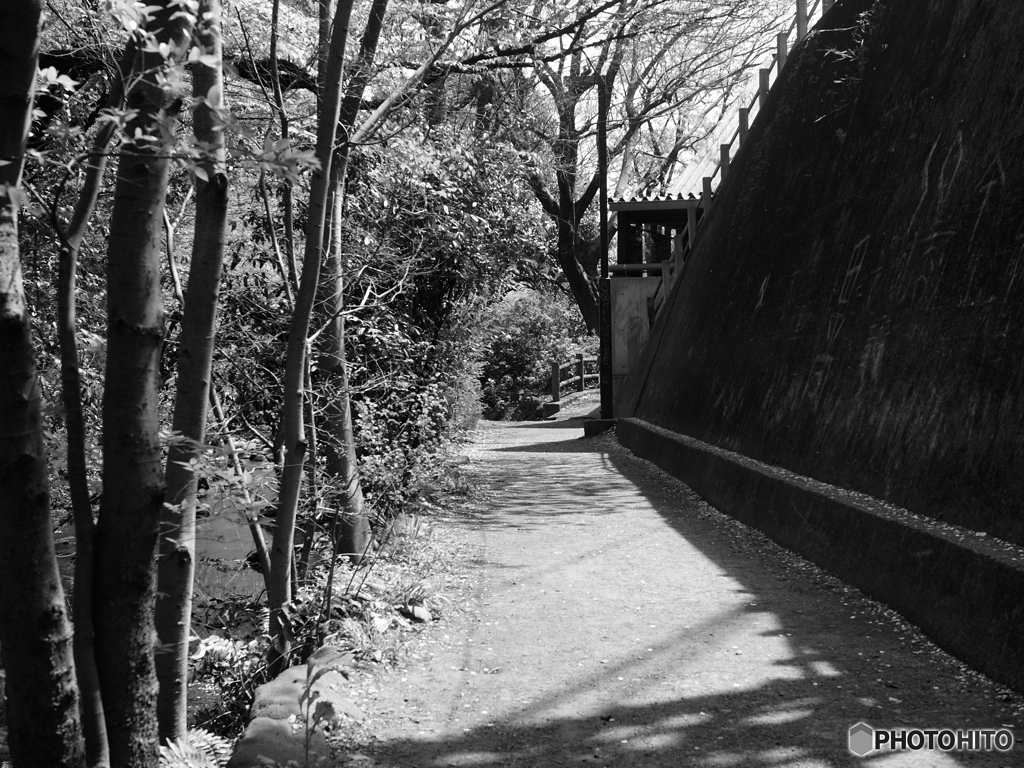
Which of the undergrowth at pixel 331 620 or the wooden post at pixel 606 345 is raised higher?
the wooden post at pixel 606 345

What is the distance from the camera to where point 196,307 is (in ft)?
12.5

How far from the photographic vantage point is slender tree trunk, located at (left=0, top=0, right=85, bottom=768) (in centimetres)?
258

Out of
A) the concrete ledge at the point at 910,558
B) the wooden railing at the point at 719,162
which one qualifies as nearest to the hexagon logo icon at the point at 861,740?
the concrete ledge at the point at 910,558

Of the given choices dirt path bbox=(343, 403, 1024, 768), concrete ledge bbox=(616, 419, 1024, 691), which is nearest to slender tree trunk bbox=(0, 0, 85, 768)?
dirt path bbox=(343, 403, 1024, 768)

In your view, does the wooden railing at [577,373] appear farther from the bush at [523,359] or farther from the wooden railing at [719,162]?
the wooden railing at [719,162]

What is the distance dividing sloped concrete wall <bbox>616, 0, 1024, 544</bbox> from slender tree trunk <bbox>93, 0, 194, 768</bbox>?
3793 millimetres

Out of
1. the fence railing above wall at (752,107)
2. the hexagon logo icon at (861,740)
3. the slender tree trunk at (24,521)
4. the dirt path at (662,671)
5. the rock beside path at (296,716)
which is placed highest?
the fence railing above wall at (752,107)

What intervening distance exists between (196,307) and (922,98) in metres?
6.02

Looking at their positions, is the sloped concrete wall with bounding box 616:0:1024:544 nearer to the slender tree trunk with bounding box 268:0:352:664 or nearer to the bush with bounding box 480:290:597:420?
the slender tree trunk with bounding box 268:0:352:664

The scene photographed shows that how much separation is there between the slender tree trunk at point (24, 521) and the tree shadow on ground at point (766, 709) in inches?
59.9

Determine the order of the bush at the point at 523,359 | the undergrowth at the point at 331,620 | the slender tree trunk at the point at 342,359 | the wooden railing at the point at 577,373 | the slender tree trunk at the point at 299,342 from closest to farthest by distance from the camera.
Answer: the slender tree trunk at the point at 299,342
the undergrowth at the point at 331,620
the slender tree trunk at the point at 342,359
the bush at the point at 523,359
the wooden railing at the point at 577,373

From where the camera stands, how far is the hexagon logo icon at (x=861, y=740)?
372cm

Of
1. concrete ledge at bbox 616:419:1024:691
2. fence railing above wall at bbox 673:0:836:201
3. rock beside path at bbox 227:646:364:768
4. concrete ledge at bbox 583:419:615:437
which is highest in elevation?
fence railing above wall at bbox 673:0:836:201

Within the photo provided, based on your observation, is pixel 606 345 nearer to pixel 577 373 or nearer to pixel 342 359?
pixel 342 359
